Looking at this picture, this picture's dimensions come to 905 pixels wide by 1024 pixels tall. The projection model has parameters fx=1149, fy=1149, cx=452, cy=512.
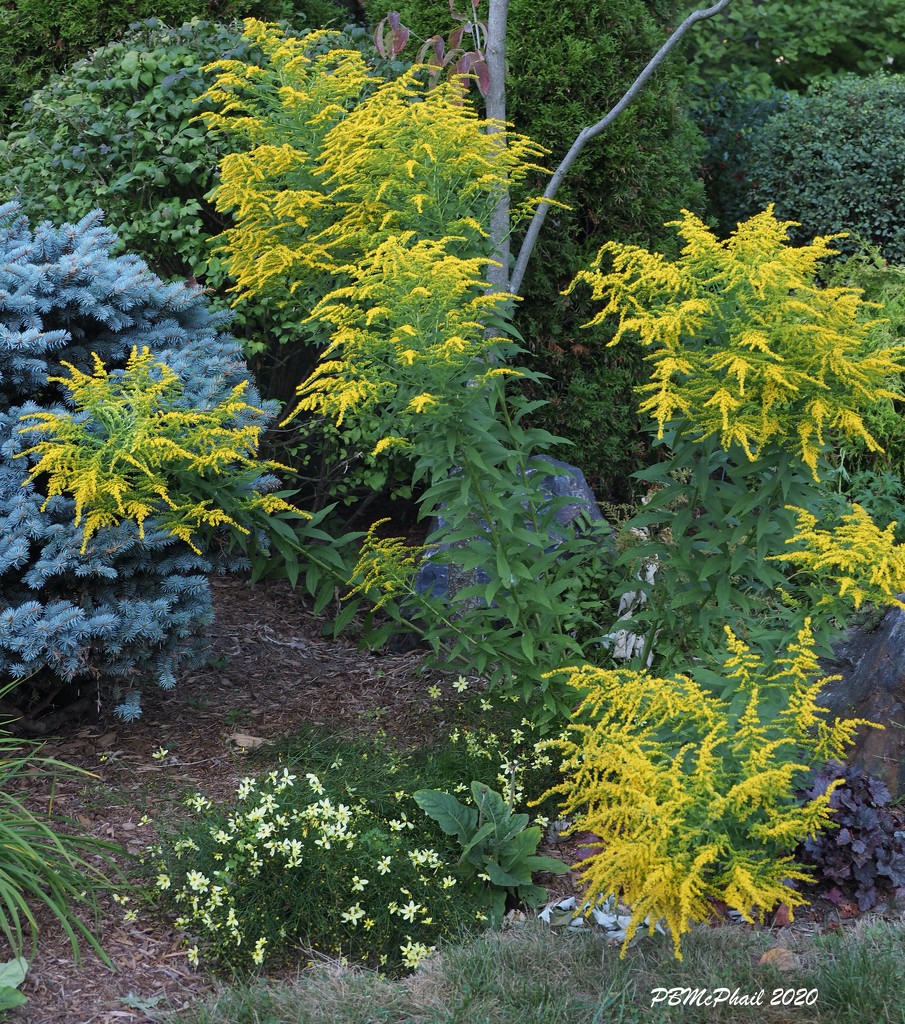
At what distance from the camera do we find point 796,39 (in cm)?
1150

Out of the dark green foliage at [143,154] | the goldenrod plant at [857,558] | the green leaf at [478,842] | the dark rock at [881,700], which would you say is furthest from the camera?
→ the dark green foliage at [143,154]

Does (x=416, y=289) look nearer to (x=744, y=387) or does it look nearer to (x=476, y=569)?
(x=744, y=387)

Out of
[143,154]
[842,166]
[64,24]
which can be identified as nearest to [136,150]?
[143,154]

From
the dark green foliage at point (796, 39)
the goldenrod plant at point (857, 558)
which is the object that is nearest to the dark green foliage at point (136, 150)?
the goldenrod plant at point (857, 558)

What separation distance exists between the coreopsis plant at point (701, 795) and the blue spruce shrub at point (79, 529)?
5.69ft

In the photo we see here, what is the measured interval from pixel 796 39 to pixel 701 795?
10.6 meters

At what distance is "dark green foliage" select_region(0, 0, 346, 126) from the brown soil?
3.45m

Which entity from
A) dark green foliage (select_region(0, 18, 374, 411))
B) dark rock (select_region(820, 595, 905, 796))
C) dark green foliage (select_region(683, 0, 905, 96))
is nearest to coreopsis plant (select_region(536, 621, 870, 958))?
dark rock (select_region(820, 595, 905, 796))

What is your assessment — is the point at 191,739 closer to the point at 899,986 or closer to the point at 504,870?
the point at 504,870

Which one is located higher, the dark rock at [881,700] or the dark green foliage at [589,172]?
the dark green foliage at [589,172]

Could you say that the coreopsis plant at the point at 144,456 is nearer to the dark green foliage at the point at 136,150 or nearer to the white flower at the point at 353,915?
the white flower at the point at 353,915

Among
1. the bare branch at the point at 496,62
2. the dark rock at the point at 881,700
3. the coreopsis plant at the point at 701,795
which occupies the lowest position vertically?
the dark rock at the point at 881,700

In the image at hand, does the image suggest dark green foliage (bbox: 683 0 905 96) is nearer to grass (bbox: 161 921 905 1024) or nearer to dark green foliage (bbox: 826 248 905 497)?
dark green foliage (bbox: 826 248 905 497)

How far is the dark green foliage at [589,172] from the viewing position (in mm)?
5840
